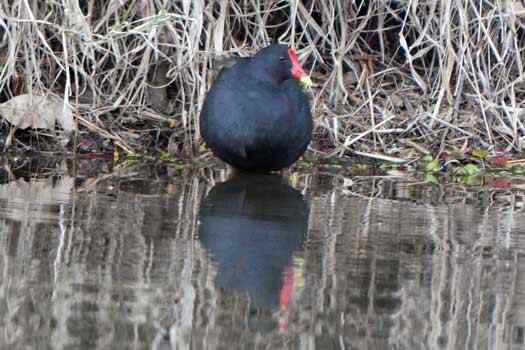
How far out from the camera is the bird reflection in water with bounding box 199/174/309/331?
3.72 metres

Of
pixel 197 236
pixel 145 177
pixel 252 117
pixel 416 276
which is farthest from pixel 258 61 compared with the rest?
pixel 416 276

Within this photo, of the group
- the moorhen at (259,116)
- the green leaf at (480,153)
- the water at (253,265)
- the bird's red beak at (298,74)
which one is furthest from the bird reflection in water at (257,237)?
the green leaf at (480,153)

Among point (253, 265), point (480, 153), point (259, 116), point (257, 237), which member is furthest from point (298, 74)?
point (253, 265)

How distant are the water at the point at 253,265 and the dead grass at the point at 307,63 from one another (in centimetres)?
92

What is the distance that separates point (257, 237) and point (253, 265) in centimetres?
47

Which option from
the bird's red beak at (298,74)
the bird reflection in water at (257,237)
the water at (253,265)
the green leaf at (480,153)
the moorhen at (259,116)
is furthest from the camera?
the green leaf at (480,153)

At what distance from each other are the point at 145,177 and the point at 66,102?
815 mm

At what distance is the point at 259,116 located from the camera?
592 centimetres

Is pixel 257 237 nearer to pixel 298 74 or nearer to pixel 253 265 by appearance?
pixel 253 265

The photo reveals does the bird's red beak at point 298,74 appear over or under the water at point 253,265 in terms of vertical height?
over

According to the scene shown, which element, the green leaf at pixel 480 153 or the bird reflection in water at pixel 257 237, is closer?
the bird reflection in water at pixel 257 237

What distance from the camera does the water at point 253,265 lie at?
3322 millimetres

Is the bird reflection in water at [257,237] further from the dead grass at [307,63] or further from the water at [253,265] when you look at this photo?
the dead grass at [307,63]

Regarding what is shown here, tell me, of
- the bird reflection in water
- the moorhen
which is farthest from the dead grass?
the bird reflection in water
